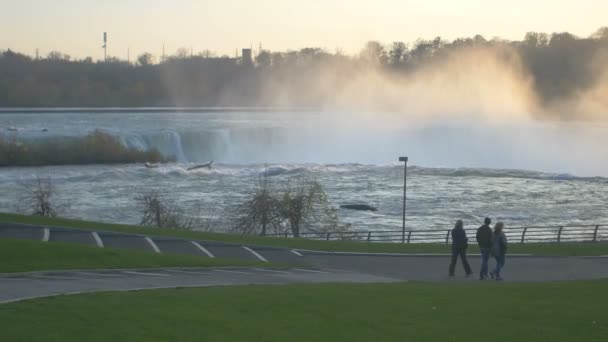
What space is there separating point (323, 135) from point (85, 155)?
34535mm

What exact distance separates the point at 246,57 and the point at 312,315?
554 ft

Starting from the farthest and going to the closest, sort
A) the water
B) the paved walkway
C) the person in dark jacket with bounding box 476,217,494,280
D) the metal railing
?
the water
the metal railing
the person in dark jacket with bounding box 476,217,494,280
the paved walkway

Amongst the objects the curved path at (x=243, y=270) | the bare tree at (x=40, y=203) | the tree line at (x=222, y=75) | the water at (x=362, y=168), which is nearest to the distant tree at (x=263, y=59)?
the tree line at (x=222, y=75)

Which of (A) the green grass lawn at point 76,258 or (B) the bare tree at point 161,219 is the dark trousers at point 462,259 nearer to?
(A) the green grass lawn at point 76,258

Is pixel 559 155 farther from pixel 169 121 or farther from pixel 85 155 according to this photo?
pixel 169 121

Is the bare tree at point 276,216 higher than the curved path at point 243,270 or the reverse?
the reverse

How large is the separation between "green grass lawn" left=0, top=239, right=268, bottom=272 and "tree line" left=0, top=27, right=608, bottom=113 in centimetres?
10667

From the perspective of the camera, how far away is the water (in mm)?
48500

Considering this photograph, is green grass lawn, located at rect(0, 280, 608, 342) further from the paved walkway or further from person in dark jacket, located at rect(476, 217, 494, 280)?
person in dark jacket, located at rect(476, 217, 494, 280)

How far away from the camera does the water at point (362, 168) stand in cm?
4850

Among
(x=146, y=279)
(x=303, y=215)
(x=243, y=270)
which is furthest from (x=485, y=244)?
(x=303, y=215)

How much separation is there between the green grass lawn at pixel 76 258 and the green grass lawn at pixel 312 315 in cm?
423

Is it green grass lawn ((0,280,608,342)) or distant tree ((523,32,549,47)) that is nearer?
green grass lawn ((0,280,608,342))

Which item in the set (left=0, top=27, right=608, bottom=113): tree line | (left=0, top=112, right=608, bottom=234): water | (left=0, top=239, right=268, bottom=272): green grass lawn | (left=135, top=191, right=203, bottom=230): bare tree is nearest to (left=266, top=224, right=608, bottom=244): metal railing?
(left=135, top=191, right=203, bottom=230): bare tree
